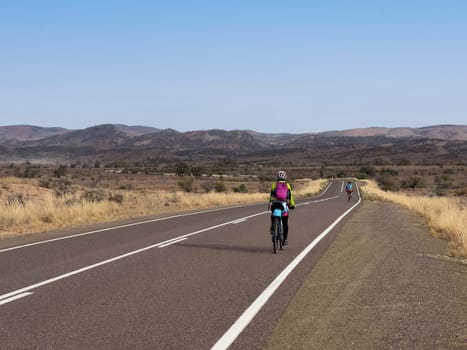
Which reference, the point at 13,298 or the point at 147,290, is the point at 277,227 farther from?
the point at 13,298

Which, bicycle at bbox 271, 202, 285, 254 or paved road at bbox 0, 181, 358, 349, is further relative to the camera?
bicycle at bbox 271, 202, 285, 254

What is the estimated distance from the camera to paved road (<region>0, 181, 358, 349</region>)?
5.67 meters

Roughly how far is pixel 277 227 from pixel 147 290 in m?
4.62

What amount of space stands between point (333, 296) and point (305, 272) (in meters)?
1.98

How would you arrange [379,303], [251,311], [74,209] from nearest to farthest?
1. [251,311]
2. [379,303]
3. [74,209]

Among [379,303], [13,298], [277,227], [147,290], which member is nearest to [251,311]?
[379,303]

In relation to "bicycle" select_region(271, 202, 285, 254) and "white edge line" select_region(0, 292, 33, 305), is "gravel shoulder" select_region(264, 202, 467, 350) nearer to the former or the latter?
"bicycle" select_region(271, 202, 285, 254)

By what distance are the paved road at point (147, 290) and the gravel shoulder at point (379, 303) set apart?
322mm

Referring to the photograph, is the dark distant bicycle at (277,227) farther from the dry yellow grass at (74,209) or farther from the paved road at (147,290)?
the dry yellow grass at (74,209)

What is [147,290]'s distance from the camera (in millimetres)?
7879

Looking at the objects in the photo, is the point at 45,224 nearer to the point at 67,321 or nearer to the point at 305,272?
the point at 305,272

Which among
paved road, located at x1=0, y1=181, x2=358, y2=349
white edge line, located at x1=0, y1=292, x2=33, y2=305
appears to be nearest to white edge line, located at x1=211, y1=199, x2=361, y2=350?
paved road, located at x1=0, y1=181, x2=358, y2=349

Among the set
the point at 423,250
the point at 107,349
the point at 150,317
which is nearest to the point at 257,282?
the point at 150,317

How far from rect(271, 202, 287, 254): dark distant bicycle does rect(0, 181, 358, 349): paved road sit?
262 millimetres
